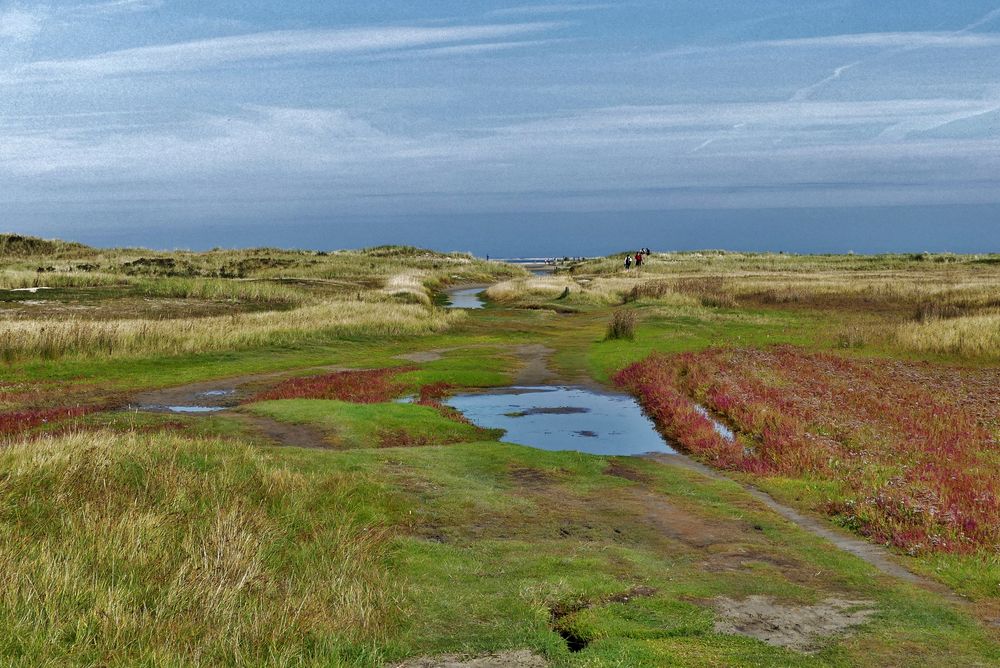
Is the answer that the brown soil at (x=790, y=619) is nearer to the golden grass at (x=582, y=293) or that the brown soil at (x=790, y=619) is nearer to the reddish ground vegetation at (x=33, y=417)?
the reddish ground vegetation at (x=33, y=417)

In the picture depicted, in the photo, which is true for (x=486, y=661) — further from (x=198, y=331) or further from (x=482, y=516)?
(x=198, y=331)

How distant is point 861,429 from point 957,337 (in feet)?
65.6

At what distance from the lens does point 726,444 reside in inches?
821

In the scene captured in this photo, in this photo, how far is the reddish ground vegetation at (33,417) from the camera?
1977 cm

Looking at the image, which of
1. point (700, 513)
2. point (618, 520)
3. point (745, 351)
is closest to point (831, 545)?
point (700, 513)

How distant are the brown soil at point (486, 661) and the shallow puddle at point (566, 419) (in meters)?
13.0

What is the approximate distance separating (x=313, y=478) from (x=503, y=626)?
6.05m

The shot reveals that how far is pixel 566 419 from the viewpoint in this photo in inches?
1016

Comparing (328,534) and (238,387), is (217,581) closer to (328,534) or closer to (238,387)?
(328,534)

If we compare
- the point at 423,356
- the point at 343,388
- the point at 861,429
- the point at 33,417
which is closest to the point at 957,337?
the point at 861,429

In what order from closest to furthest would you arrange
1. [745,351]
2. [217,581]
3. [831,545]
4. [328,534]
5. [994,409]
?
[217,581]
[328,534]
[831,545]
[994,409]
[745,351]

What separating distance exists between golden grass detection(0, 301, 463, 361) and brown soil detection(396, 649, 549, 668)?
1277 inches

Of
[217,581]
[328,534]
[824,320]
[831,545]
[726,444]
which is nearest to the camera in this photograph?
[217,581]

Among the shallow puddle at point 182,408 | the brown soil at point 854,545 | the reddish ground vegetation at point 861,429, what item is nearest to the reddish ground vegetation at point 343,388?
the shallow puddle at point 182,408
